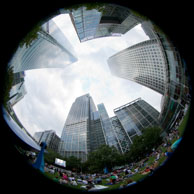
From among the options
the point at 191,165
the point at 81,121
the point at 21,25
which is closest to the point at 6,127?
the point at 21,25

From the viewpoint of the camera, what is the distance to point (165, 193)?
2.71 meters

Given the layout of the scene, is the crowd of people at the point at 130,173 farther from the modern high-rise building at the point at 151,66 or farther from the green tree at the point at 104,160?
the green tree at the point at 104,160

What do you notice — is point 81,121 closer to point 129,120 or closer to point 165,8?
point 129,120

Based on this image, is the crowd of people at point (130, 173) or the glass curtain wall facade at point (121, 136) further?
the glass curtain wall facade at point (121, 136)

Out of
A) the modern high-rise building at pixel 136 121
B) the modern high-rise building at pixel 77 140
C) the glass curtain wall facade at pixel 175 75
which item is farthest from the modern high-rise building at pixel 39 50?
the modern high-rise building at pixel 77 140

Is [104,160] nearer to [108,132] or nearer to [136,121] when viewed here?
[136,121]

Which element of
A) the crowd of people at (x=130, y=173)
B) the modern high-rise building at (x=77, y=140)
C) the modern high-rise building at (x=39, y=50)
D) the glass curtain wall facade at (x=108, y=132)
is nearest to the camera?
the crowd of people at (x=130, y=173)

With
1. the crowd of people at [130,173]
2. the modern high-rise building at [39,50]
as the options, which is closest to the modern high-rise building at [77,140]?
the crowd of people at [130,173]

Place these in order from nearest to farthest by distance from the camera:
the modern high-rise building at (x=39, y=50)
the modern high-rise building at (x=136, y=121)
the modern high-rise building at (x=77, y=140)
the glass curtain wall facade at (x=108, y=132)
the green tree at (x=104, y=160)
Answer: the modern high-rise building at (x=39, y=50) < the green tree at (x=104, y=160) < the modern high-rise building at (x=136, y=121) < the glass curtain wall facade at (x=108, y=132) < the modern high-rise building at (x=77, y=140)

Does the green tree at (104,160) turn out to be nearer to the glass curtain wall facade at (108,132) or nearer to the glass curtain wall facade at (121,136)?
the glass curtain wall facade at (121,136)

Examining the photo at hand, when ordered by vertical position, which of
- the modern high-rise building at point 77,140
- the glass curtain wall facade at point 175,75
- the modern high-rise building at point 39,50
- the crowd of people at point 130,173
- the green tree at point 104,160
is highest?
the modern high-rise building at point 39,50

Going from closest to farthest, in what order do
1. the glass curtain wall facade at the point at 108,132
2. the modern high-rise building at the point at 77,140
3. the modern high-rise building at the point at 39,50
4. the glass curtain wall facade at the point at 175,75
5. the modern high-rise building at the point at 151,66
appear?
the glass curtain wall facade at the point at 175,75 < the modern high-rise building at the point at 39,50 < the modern high-rise building at the point at 151,66 < the glass curtain wall facade at the point at 108,132 < the modern high-rise building at the point at 77,140

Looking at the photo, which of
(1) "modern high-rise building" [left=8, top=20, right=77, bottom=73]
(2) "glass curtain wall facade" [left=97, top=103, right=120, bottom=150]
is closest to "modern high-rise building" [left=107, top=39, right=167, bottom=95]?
(1) "modern high-rise building" [left=8, top=20, right=77, bottom=73]

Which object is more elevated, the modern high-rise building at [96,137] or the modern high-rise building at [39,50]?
the modern high-rise building at [39,50]
